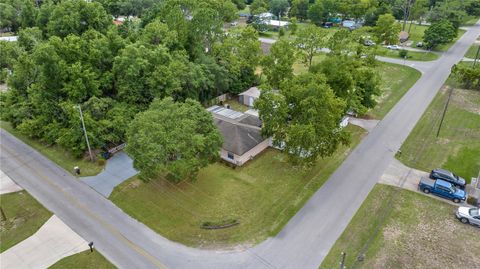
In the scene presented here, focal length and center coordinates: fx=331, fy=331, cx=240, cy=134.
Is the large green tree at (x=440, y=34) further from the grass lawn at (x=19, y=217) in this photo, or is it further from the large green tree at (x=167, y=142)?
the grass lawn at (x=19, y=217)

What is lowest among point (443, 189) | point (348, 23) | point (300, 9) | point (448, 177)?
point (448, 177)

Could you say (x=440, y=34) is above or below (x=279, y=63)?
below

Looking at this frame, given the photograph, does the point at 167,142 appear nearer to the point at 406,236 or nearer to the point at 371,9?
the point at 406,236

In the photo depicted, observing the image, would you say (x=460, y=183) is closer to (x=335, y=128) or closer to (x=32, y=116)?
(x=335, y=128)

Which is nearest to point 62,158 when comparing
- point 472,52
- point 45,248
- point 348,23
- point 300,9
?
point 45,248

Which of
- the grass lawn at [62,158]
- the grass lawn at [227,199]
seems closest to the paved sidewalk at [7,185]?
the grass lawn at [62,158]

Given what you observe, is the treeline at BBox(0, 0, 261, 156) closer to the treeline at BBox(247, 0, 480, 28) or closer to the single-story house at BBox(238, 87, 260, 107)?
the single-story house at BBox(238, 87, 260, 107)

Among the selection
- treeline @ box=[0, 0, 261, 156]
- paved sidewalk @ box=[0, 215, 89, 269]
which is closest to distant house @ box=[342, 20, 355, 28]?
treeline @ box=[0, 0, 261, 156]
